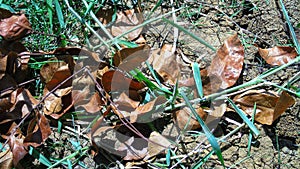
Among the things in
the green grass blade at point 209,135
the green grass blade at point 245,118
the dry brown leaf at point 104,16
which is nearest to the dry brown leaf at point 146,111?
the green grass blade at point 209,135

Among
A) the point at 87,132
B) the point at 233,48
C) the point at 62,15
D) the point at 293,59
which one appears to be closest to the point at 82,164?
the point at 87,132

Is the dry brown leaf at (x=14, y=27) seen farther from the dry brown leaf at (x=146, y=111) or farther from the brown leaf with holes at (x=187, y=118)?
the brown leaf with holes at (x=187, y=118)

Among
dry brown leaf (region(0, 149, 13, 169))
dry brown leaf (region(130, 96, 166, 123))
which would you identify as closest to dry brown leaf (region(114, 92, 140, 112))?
dry brown leaf (region(130, 96, 166, 123))

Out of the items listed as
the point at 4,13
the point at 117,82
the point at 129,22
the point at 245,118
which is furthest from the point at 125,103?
the point at 4,13

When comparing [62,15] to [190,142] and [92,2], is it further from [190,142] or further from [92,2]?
[190,142]

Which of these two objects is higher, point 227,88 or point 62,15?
point 62,15

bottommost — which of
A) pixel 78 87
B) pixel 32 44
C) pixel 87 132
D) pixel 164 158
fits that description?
pixel 164 158
